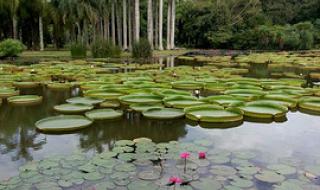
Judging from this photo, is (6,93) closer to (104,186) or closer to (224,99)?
(224,99)

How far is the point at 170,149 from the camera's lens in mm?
4609

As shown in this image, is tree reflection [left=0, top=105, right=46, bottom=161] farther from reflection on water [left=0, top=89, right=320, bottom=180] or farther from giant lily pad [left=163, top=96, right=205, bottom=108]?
giant lily pad [left=163, top=96, right=205, bottom=108]

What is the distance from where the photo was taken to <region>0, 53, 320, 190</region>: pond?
3625mm

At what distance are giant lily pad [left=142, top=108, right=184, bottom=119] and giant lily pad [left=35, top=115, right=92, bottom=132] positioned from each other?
113 cm

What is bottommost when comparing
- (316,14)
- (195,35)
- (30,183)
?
(30,183)

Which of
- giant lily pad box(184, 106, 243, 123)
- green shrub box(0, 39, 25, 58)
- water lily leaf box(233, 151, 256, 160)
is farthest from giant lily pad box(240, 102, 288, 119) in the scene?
green shrub box(0, 39, 25, 58)

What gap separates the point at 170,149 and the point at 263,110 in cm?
299

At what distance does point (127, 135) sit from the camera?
5.61 m

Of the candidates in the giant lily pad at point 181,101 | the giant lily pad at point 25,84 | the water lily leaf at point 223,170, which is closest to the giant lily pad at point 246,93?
the giant lily pad at point 181,101

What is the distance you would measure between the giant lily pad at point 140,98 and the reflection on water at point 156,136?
714 millimetres

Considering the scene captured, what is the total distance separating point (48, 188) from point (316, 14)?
149ft

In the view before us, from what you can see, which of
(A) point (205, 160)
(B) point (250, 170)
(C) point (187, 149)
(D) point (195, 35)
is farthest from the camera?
(D) point (195, 35)

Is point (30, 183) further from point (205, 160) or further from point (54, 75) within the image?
point (54, 75)

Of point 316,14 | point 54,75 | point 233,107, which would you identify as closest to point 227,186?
point 233,107
